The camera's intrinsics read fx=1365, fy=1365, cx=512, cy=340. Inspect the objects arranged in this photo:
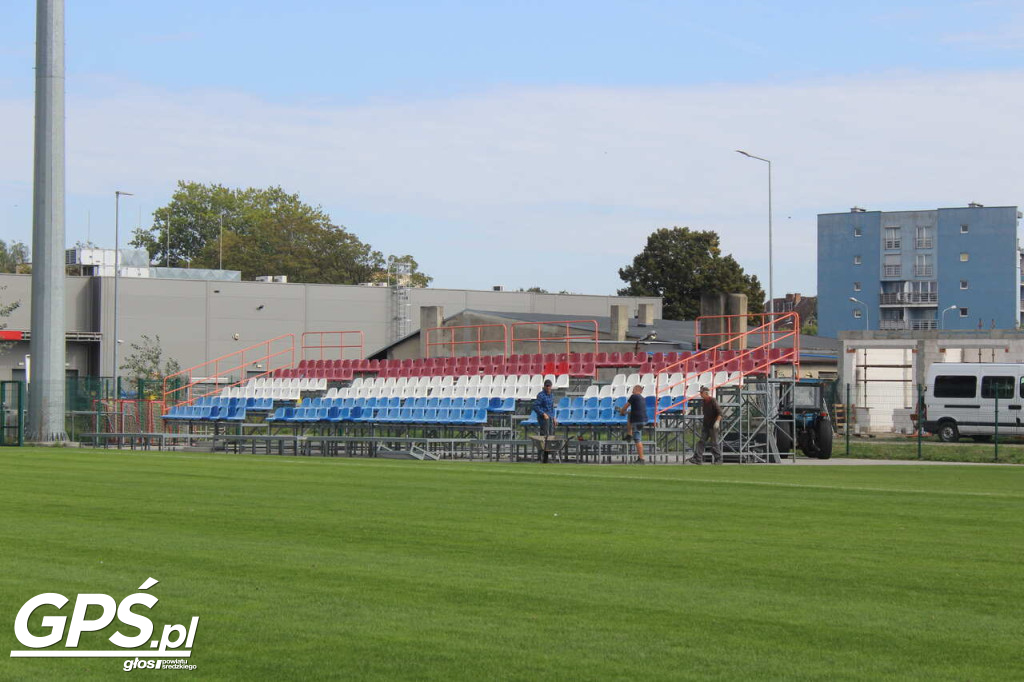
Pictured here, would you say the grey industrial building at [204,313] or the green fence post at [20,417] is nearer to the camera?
the green fence post at [20,417]

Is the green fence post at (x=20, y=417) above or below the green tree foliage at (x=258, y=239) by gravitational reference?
below

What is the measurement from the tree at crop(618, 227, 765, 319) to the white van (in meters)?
54.4

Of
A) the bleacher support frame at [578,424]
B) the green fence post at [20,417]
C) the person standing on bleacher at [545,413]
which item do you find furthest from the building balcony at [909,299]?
the person standing on bleacher at [545,413]

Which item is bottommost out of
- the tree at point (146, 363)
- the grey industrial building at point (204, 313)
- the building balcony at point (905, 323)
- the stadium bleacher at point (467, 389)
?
the stadium bleacher at point (467, 389)

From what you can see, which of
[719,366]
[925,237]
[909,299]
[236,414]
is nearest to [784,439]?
[719,366]

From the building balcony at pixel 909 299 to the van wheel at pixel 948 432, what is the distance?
71768 mm

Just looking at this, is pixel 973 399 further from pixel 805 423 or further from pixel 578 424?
pixel 578 424

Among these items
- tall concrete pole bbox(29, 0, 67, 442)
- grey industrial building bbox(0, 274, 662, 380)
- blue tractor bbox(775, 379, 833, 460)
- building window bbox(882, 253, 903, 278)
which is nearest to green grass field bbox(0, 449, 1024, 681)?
blue tractor bbox(775, 379, 833, 460)

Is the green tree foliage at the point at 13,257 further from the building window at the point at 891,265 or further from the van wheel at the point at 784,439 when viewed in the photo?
the van wheel at the point at 784,439

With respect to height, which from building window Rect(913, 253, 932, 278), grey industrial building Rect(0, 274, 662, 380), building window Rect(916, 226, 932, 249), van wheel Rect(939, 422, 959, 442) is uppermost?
building window Rect(916, 226, 932, 249)

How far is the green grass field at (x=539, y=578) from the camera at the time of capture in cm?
654

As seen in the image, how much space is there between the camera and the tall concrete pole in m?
33.0

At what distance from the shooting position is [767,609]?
7812mm

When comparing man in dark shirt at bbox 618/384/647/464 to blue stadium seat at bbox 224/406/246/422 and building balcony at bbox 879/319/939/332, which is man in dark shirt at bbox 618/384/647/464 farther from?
building balcony at bbox 879/319/939/332
